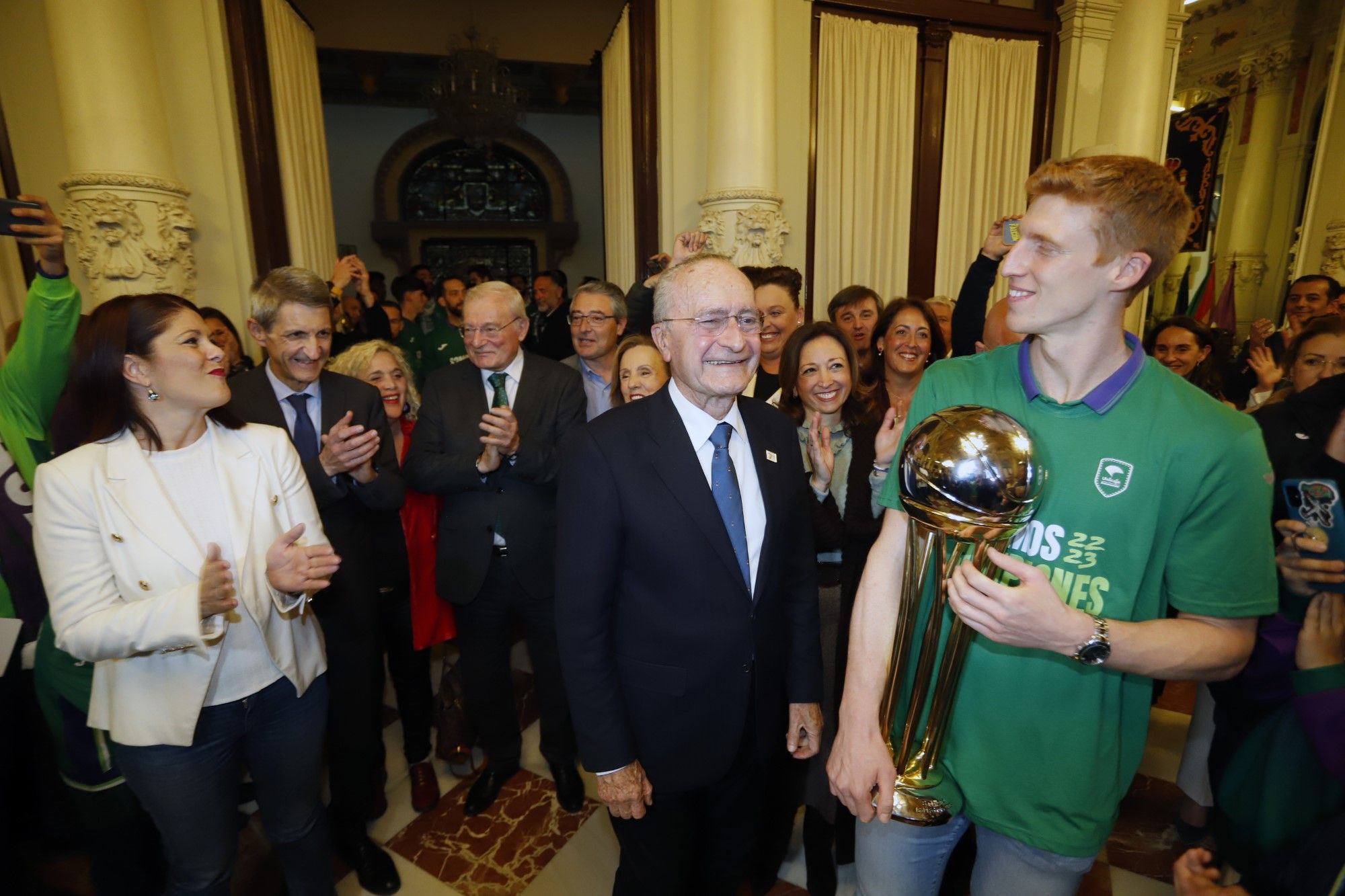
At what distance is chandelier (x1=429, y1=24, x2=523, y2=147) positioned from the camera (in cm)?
683

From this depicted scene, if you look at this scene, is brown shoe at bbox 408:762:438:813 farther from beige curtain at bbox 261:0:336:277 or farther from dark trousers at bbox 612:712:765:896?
beige curtain at bbox 261:0:336:277

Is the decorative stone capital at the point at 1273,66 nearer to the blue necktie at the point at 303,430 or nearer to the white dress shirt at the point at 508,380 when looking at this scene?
the white dress shirt at the point at 508,380

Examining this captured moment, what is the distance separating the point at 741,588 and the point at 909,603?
415 mm

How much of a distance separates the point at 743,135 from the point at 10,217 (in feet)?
12.9

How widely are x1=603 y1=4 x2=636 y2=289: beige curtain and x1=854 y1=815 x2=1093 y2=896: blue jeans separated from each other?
5005mm

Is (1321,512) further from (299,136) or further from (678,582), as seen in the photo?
(299,136)

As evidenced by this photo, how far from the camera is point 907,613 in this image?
3.82ft

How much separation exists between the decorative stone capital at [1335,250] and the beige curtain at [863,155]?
4.39 metres

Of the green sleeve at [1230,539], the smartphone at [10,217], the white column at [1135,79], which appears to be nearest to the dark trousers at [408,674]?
the smartphone at [10,217]

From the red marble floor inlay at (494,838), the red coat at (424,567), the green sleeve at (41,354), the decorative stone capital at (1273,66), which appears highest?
the decorative stone capital at (1273,66)

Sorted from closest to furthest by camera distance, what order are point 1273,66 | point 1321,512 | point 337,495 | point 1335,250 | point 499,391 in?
point 1321,512 < point 337,495 < point 499,391 < point 1335,250 < point 1273,66

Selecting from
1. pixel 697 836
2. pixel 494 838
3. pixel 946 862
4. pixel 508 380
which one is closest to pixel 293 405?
pixel 508 380

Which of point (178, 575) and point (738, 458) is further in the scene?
point (738, 458)

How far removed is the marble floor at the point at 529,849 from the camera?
2.11 m
